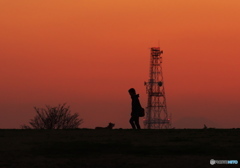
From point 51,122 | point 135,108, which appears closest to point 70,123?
point 51,122
